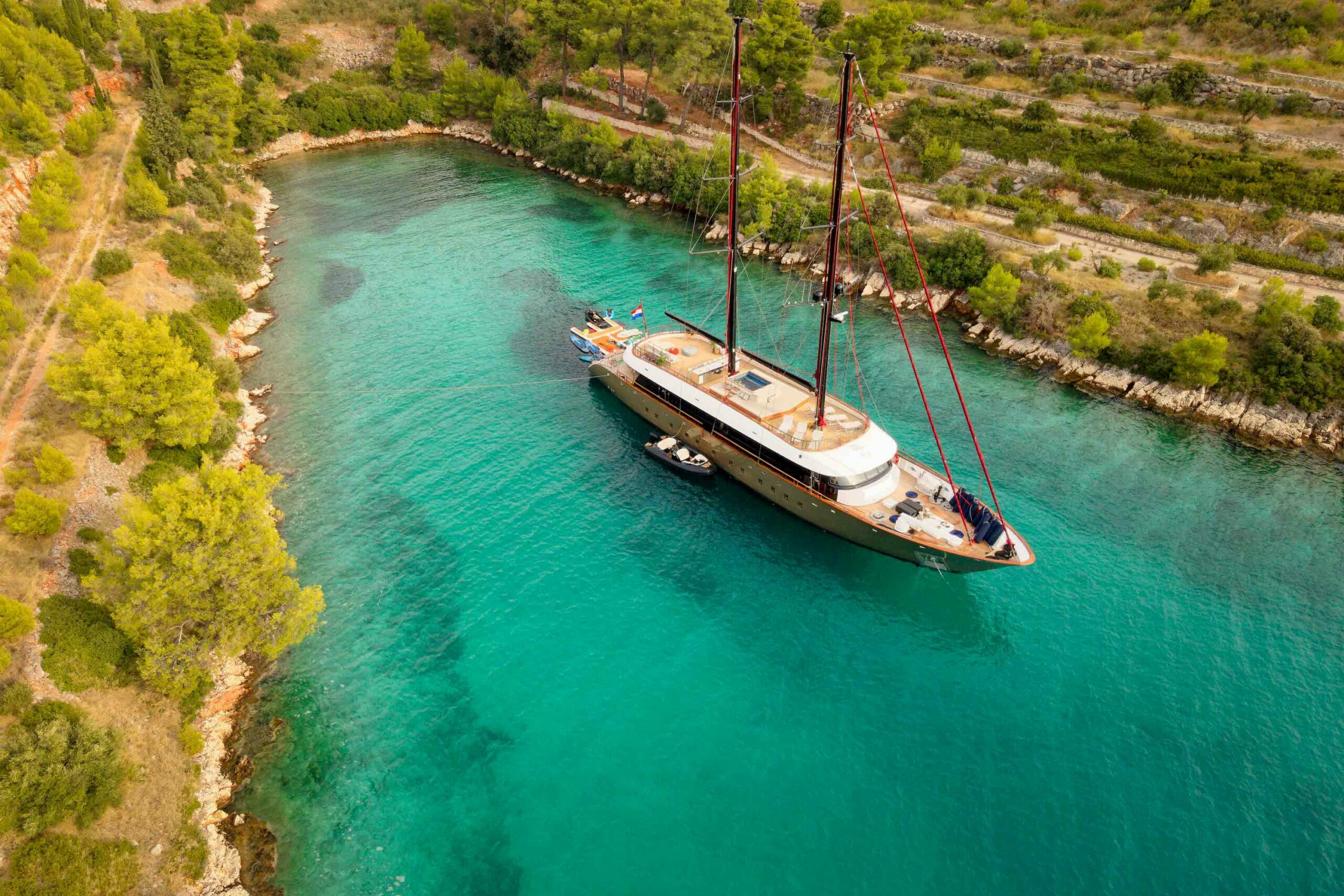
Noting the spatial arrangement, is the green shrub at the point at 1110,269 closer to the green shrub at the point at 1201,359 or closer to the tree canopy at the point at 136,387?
the green shrub at the point at 1201,359

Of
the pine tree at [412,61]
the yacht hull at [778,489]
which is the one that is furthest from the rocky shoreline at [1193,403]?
the pine tree at [412,61]

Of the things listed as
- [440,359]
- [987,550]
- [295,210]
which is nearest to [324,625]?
[440,359]

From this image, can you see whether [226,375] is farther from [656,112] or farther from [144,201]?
[656,112]

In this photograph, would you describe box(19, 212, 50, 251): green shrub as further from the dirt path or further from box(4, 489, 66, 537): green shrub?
box(4, 489, 66, 537): green shrub

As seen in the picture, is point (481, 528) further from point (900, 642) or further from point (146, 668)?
point (900, 642)

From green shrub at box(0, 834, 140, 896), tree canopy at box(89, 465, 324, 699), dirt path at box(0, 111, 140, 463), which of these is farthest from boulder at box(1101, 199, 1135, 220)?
dirt path at box(0, 111, 140, 463)

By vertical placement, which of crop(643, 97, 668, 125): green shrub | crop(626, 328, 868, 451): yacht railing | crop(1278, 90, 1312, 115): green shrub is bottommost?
crop(626, 328, 868, 451): yacht railing

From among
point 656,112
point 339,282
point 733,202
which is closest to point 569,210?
point 656,112
